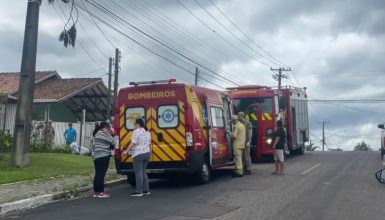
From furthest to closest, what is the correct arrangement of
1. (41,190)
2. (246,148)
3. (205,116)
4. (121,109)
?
(246,148) → (205,116) → (121,109) → (41,190)

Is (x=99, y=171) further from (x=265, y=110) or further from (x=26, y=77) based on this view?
(x=265, y=110)

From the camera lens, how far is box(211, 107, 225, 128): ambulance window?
14309 mm

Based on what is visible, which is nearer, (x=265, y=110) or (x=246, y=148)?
(x=246, y=148)

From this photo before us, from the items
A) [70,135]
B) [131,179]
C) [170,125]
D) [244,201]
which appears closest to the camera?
[244,201]

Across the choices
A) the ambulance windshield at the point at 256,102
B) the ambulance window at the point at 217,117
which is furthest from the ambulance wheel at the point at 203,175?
the ambulance windshield at the point at 256,102

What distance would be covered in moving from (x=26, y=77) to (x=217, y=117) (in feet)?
20.9

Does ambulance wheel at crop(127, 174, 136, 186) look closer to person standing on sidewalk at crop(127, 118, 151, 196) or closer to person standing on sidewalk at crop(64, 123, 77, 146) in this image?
person standing on sidewalk at crop(127, 118, 151, 196)

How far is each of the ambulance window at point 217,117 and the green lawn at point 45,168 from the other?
4.19 metres

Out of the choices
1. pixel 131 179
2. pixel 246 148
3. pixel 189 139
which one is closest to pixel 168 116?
pixel 189 139

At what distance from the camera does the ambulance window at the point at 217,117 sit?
46.9 ft

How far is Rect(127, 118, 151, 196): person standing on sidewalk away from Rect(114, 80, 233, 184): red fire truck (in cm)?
95

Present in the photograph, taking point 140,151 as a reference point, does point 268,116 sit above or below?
above

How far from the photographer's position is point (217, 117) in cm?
1471

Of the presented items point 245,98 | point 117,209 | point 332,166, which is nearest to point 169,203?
point 117,209
